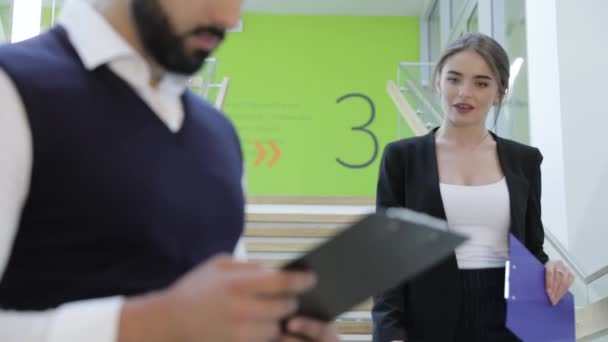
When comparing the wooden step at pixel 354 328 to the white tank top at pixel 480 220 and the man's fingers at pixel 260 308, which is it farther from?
the man's fingers at pixel 260 308

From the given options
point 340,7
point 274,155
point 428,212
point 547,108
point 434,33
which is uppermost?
point 340,7

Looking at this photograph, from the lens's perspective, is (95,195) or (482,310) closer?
(95,195)

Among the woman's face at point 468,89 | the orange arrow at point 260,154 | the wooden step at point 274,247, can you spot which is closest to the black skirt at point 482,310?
the woman's face at point 468,89

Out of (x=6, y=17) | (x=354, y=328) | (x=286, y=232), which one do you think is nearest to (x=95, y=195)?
(x=6, y=17)

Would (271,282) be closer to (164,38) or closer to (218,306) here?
(218,306)

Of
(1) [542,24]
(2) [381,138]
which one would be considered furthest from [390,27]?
(1) [542,24]

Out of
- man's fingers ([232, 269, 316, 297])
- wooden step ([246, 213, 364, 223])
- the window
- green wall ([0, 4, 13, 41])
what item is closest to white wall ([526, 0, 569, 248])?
wooden step ([246, 213, 364, 223])

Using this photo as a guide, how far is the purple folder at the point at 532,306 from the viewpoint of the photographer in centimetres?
196

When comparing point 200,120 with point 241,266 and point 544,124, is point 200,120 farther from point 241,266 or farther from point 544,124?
point 544,124

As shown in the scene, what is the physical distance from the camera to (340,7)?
36.1 feet

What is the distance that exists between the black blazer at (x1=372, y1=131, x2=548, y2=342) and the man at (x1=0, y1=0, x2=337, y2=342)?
1.02 meters

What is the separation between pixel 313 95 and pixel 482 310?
29.2ft

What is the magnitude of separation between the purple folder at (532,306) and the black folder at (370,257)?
1.15 meters

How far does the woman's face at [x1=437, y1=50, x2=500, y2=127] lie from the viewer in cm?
227
